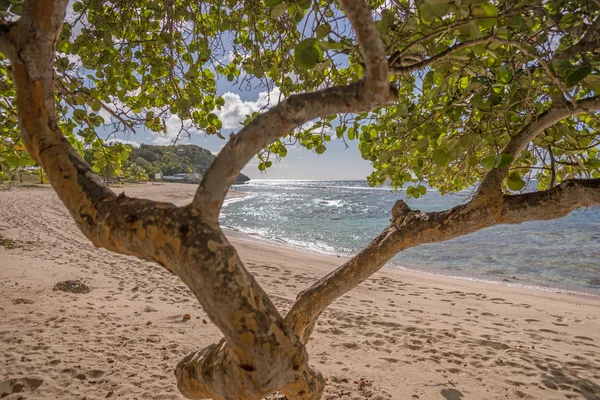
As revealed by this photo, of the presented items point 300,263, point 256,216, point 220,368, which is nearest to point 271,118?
point 220,368

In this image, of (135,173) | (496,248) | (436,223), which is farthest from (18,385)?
(135,173)

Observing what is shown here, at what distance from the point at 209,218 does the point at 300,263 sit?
10995 millimetres

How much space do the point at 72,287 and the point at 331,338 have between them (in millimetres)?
4829

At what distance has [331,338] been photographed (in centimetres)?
512

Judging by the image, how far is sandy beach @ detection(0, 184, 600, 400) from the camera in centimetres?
377

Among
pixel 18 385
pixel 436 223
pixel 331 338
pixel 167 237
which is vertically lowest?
pixel 18 385

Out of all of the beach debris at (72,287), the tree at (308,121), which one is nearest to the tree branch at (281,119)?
the tree at (308,121)

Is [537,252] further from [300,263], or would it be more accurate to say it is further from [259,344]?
[259,344]

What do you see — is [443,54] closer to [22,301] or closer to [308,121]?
[308,121]

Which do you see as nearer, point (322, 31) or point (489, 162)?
point (322, 31)

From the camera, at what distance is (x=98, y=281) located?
7113 mm

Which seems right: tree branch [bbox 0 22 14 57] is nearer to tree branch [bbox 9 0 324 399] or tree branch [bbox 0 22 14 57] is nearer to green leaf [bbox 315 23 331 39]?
tree branch [bbox 9 0 324 399]

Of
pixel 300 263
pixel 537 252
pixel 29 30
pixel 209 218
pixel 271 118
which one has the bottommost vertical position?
pixel 300 263

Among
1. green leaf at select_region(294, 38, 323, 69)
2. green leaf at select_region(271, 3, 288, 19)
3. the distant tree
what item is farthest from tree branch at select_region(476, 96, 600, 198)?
the distant tree
